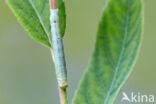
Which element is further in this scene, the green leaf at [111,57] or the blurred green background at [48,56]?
the blurred green background at [48,56]

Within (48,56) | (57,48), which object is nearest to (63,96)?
(57,48)

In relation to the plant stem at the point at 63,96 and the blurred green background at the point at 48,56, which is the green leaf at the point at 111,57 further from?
the blurred green background at the point at 48,56

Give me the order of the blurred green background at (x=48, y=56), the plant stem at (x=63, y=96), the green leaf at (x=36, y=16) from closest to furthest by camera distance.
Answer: the plant stem at (x=63, y=96), the green leaf at (x=36, y=16), the blurred green background at (x=48, y=56)

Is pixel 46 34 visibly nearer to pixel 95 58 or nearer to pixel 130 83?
pixel 95 58

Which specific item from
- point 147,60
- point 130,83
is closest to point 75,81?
point 130,83

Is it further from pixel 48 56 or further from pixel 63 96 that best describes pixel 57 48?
pixel 48 56

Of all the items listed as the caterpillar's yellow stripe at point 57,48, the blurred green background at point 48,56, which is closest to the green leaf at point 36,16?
the caterpillar's yellow stripe at point 57,48

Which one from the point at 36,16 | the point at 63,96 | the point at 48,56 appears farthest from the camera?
the point at 48,56
